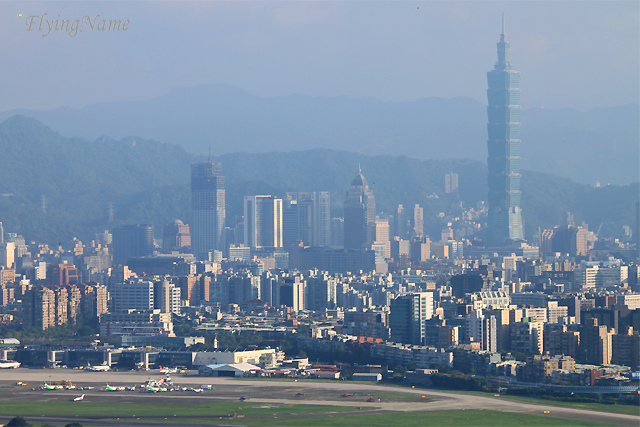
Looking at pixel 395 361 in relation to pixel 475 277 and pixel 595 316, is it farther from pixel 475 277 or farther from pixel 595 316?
pixel 475 277

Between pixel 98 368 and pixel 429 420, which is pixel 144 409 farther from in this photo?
pixel 98 368

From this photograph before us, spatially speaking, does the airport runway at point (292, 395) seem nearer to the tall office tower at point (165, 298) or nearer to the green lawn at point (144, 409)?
the green lawn at point (144, 409)

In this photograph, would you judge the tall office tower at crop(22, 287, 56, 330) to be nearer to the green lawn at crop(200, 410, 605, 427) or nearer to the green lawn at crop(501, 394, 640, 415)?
the green lawn at crop(501, 394, 640, 415)

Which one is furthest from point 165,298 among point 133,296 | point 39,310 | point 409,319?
point 409,319

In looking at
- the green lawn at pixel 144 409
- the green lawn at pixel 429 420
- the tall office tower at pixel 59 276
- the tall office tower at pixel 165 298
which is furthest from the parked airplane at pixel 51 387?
the tall office tower at pixel 59 276

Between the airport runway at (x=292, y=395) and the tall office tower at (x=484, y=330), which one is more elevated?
the tall office tower at (x=484, y=330)

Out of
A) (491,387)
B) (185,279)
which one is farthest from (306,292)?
(491,387)
